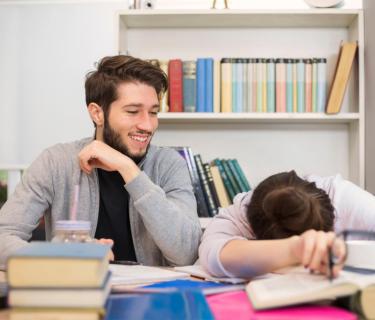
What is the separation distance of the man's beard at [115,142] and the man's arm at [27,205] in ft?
0.66

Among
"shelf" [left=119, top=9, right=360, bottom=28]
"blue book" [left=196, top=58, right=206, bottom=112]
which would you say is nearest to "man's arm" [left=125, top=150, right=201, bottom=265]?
"blue book" [left=196, top=58, right=206, bottom=112]

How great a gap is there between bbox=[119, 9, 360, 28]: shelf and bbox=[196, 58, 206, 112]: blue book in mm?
233

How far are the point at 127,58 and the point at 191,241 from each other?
0.64m

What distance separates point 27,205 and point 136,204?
12.4 inches

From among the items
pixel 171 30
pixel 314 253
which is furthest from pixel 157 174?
pixel 171 30

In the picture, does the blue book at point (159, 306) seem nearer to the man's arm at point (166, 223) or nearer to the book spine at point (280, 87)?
the man's arm at point (166, 223)

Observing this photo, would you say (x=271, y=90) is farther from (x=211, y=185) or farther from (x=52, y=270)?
(x=52, y=270)

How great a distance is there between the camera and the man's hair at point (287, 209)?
40.6 inches

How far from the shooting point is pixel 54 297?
679 millimetres

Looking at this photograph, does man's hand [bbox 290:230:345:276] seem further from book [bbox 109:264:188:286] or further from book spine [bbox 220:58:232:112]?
book spine [bbox 220:58:232:112]

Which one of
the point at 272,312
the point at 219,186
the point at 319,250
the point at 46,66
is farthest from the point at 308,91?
the point at 272,312

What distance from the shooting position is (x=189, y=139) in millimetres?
2744

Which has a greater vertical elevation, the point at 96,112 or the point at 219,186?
the point at 96,112

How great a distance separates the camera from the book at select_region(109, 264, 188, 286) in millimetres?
1042
